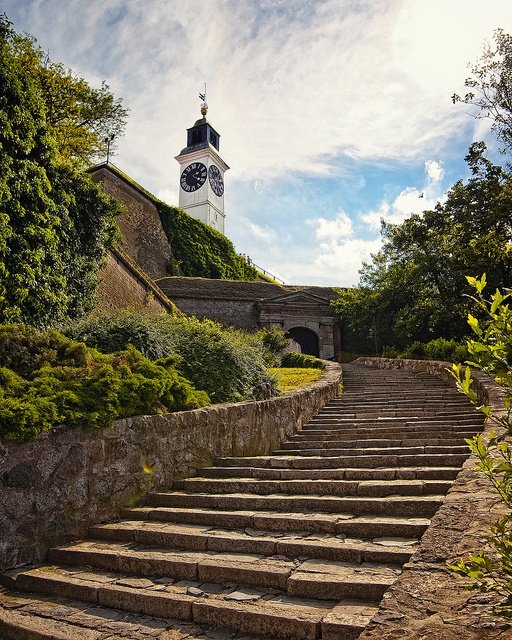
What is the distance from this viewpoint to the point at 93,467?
5.16m

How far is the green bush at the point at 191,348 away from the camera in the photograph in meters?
8.38

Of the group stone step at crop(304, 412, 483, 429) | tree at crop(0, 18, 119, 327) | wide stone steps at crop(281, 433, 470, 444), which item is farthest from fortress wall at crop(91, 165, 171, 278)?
wide stone steps at crop(281, 433, 470, 444)

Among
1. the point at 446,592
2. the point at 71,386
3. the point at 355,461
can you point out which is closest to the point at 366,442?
the point at 355,461

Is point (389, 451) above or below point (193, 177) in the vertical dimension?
below

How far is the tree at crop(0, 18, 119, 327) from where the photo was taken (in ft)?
31.3

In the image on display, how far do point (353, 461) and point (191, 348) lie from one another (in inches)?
153

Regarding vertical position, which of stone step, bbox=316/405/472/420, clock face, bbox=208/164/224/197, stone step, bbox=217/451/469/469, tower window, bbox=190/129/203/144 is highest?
tower window, bbox=190/129/203/144

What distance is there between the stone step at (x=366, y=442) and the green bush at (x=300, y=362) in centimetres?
1092

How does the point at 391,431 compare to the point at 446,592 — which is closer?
the point at 446,592

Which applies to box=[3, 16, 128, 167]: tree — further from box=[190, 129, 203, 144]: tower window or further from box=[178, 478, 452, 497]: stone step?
box=[190, 129, 203, 144]: tower window

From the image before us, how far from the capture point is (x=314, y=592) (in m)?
3.52

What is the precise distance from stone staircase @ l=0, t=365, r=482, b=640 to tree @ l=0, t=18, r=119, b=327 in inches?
200

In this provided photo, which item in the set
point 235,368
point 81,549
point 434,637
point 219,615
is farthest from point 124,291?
point 434,637

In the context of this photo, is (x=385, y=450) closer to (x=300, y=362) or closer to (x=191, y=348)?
(x=191, y=348)
